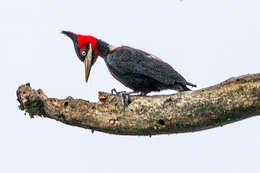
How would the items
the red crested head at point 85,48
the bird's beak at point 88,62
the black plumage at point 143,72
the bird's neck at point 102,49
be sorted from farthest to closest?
the bird's neck at point 102,49
the red crested head at point 85,48
the bird's beak at point 88,62
the black plumage at point 143,72

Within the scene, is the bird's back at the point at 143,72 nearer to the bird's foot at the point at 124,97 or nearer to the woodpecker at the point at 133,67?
the woodpecker at the point at 133,67

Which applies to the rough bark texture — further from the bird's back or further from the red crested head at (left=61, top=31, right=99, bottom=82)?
the red crested head at (left=61, top=31, right=99, bottom=82)

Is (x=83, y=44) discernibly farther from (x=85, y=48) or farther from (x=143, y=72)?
(x=143, y=72)

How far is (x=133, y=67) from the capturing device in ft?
22.3

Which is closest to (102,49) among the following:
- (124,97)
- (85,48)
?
(85,48)

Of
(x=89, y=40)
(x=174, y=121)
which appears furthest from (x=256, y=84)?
(x=89, y=40)

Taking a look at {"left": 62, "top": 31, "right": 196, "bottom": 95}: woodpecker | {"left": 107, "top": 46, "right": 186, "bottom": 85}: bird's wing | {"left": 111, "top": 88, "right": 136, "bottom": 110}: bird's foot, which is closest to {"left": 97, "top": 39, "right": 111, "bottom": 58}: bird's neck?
{"left": 62, "top": 31, "right": 196, "bottom": 95}: woodpecker

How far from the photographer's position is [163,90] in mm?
6840

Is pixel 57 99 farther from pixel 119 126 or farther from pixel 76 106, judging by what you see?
pixel 119 126

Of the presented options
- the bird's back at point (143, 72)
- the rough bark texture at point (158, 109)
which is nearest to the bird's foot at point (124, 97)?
the rough bark texture at point (158, 109)

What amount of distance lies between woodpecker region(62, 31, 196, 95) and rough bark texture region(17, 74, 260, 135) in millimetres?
917

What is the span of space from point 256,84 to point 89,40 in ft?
9.19

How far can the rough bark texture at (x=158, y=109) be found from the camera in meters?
5.24

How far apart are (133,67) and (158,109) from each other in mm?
1364
